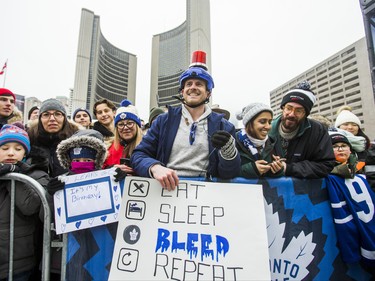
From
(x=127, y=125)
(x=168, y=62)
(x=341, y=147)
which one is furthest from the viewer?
(x=168, y=62)

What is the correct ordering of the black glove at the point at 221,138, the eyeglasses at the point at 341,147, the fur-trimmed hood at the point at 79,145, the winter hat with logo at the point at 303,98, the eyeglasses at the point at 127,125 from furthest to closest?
the eyeglasses at the point at 127,125 → the eyeglasses at the point at 341,147 → the winter hat with logo at the point at 303,98 → the fur-trimmed hood at the point at 79,145 → the black glove at the point at 221,138

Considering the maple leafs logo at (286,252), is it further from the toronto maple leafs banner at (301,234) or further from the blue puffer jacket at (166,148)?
the blue puffer jacket at (166,148)

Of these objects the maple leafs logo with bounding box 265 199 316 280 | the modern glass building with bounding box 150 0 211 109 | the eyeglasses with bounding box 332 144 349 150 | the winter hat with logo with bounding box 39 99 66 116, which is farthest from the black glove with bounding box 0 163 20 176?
the modern glass building with bounding box 150 0 211 109

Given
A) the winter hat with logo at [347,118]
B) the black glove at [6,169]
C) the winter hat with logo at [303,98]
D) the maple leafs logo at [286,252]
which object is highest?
the winter hat with logo at [347,118]

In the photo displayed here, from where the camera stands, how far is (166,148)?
5.27ft

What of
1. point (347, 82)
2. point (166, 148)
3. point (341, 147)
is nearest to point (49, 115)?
point (166, 148)

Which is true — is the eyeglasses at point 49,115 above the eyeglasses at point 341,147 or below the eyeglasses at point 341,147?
above

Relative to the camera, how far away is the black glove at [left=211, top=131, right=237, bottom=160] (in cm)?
128

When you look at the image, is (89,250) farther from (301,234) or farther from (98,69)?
(98,69)

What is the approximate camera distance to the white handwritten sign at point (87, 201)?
1.40m

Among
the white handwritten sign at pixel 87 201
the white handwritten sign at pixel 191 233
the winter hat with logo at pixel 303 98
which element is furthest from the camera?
the winter hat with logo at pixel 303 98

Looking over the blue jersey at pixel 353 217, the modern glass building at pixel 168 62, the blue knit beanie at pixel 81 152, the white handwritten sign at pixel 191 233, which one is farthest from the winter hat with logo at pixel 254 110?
the modern glass building at pixel 168 62

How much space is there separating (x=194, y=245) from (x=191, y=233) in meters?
0.06

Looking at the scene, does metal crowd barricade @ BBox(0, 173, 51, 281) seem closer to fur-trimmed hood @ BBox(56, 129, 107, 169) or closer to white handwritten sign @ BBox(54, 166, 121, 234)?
white handwritten sign @ BBox(54, 166, 121, 234)
